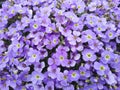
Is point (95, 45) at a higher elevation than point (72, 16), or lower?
lower

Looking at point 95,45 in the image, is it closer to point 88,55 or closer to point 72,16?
point 88,55

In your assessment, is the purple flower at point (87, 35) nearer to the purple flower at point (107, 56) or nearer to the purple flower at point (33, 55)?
the purple flower at point (107, 56)

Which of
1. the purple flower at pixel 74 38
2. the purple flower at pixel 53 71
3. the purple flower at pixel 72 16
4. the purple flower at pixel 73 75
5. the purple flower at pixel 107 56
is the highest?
the purple flower at pixel 72 16

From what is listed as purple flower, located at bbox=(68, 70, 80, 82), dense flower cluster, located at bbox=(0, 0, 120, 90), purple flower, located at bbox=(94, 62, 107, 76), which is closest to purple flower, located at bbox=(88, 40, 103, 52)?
dense flower cluster, located at bbox=(0, 0, 120, 90)

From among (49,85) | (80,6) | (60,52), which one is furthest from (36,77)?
(80,6)

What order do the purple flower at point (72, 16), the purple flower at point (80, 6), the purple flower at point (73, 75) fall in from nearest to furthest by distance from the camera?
the purple flower at point (73, 75) → the purple flower at point (72, 16) → the purple flower at point (80, 6)

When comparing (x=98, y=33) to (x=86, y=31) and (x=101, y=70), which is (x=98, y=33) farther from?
(x=101, y=70)

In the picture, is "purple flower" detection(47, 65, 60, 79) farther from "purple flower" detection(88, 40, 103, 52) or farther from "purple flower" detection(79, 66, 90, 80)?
"purple flower" detection(88, 40, 103, 52)

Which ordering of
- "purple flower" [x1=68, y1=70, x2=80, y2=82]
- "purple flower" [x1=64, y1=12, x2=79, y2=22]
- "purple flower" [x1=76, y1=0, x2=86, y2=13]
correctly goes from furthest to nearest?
1. "purple flower" [x1=76, y1=0, x2=86, y2=13]
2. "purple flower" [x1=64, y1=12, x2=79, y2=22]
3. "purple flower" [x1=68, y1=70, x2=80, y2=82]

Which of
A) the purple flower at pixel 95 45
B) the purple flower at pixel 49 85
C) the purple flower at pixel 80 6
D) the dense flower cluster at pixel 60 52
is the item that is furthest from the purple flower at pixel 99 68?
the purple flower at pixel 80 6

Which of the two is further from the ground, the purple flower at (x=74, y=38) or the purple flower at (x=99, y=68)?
the purple flower at (x=74, y=38)
